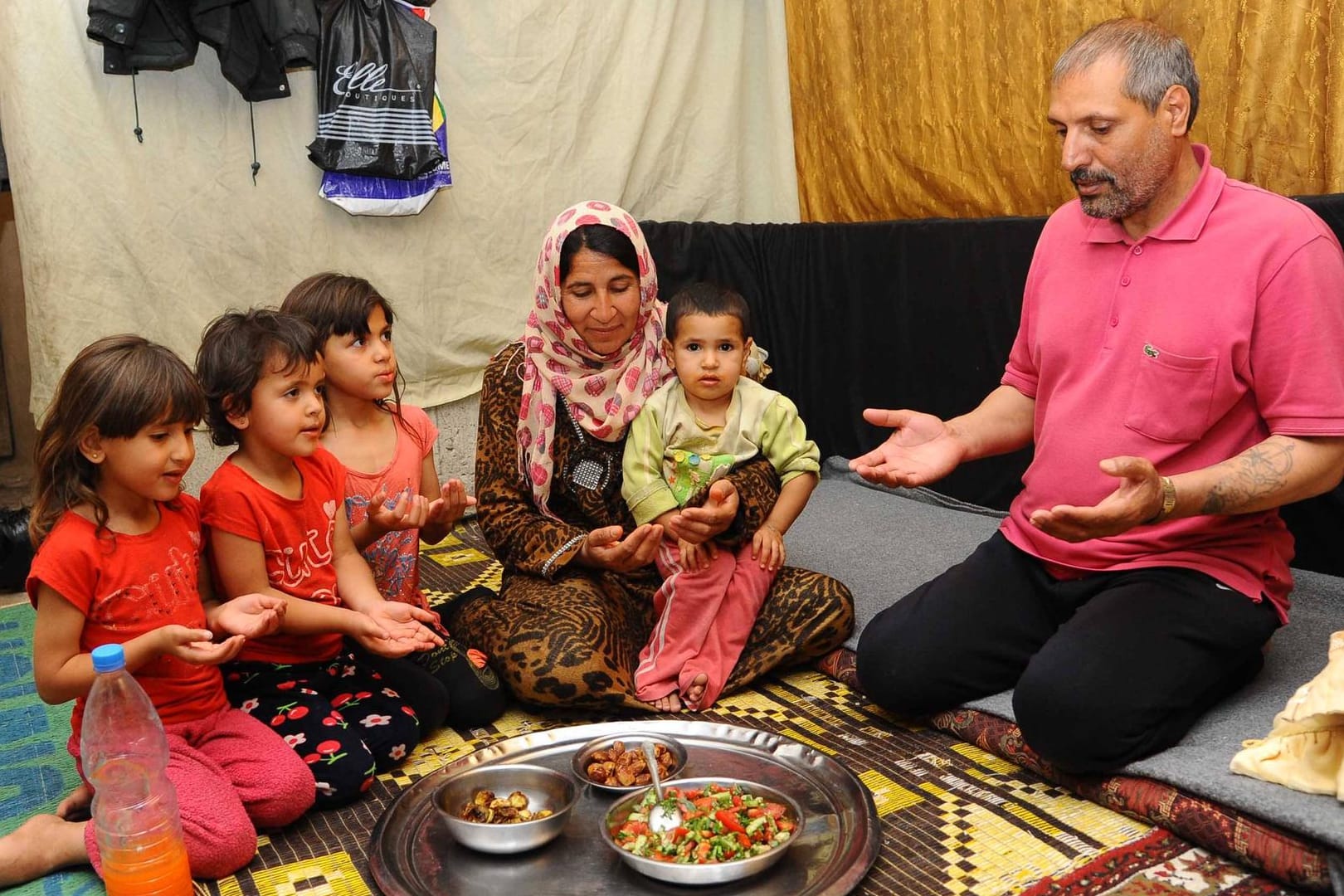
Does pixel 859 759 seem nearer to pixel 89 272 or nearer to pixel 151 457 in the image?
pixel 151 457

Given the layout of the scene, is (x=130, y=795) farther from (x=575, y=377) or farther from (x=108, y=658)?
(x=575, y=377)

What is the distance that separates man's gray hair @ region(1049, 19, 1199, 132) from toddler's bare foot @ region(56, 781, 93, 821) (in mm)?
2320

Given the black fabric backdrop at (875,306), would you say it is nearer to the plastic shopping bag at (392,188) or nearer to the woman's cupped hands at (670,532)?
the plastic shopping bag at (392,188)

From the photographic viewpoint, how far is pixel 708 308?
2.80 m

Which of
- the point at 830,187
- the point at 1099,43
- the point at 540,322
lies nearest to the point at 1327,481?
the point at 1099,43

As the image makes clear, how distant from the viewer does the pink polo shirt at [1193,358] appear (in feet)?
7.04

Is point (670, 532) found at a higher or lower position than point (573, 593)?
higher

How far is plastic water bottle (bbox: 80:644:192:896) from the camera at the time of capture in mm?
1900

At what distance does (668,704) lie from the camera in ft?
8.92

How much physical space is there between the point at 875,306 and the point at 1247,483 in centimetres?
222

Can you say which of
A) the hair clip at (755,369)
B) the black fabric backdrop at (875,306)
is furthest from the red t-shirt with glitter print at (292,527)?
the black fabric backdrop at (875,306)

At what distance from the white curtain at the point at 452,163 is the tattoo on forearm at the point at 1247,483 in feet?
10.0

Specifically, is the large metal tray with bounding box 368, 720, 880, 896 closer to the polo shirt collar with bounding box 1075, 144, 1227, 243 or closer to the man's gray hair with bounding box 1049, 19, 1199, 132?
the polo shirt collar with bounding box 1075, 144, 1227, 243

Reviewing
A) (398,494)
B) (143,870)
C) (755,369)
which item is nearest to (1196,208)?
(755,369)
